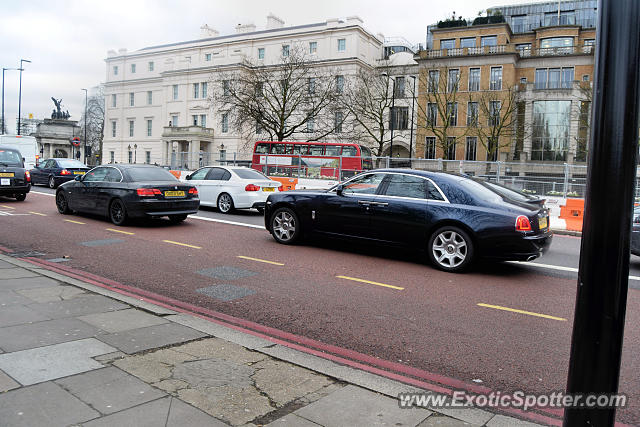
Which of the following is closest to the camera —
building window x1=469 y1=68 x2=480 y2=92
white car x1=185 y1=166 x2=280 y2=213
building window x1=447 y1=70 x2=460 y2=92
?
white car x1=185 y1=166 x2=280 y2=213

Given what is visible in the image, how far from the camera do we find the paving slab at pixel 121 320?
4617 mm

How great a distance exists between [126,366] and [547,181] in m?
17.2

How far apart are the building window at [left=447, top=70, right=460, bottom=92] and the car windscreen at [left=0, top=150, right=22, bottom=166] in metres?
43.2

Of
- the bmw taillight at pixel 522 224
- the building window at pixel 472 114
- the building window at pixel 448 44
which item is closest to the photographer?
the bmw taillight at pixel 522 224

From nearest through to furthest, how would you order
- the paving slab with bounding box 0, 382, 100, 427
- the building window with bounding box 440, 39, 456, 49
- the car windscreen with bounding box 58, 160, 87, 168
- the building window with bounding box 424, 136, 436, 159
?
1. the paving slab with bounding box 0, 382, 100, 427
2. the car windscreen with bounding box 58, 160, 87, 168
3. the building window with bounding box 424, 136, 436, 159
4. the building window with bounding box 440, 39, 456, 49

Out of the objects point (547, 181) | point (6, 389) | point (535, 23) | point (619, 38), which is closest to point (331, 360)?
point (6, 389)

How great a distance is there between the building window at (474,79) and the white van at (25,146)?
4133 centimetres

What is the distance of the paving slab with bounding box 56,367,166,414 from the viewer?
3.09 m

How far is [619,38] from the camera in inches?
73.4

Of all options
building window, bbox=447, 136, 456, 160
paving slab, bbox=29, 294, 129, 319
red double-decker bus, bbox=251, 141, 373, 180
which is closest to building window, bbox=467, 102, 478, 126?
building window, bbox=447, 136, 456, 160

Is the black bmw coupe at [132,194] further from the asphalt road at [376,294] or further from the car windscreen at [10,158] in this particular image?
the car windscreen at [10,158]

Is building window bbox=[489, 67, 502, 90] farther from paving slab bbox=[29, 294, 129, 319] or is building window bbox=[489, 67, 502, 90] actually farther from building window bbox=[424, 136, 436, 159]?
paving slab bbox=[29, 294, 129, 319]

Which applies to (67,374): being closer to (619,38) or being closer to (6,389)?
(6,389)

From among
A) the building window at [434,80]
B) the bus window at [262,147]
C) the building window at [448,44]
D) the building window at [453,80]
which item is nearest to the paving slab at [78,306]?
the bus window at [262,147]
